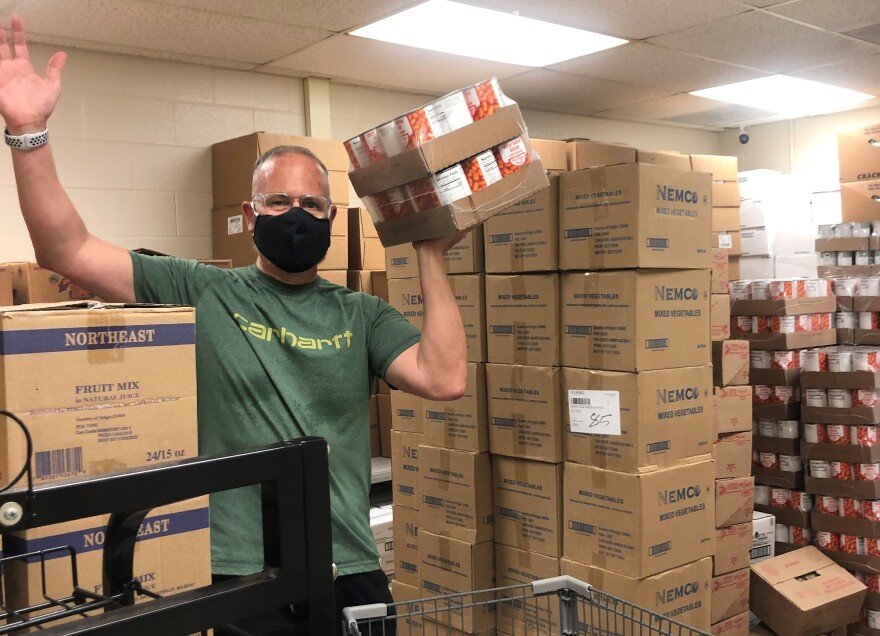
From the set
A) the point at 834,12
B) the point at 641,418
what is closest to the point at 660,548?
the point at 641,418

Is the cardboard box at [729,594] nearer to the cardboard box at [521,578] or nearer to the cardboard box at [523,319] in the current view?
the cardboard box at [521,578]

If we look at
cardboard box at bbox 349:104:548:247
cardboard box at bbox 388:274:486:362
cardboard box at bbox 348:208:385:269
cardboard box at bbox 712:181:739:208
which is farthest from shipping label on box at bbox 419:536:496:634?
cardboard box at bbox 712:181:739:208

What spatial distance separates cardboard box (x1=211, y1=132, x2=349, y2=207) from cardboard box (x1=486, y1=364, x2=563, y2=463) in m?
2.06

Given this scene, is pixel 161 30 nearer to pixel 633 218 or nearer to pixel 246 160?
pixel 246 160

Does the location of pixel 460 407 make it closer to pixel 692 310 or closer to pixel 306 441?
pixel 692 310

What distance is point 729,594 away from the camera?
3377 millimetres

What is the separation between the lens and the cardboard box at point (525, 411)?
2.37m

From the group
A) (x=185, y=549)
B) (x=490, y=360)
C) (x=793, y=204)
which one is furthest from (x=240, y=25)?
(x=793, y=204)

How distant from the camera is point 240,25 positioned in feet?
12.0

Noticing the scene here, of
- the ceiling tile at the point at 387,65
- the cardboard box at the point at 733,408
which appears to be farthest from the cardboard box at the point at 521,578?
the ceiling tile at the point at 387,65

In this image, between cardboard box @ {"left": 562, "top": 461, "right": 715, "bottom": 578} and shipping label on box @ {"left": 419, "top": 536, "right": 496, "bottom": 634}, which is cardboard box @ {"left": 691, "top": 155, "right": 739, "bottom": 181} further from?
shipping label on box @ {"left": 419, "top": 536, "right": 496, "bottom": 634}

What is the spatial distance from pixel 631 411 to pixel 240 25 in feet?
8.36

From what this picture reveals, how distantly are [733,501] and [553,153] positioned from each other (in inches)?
81.7

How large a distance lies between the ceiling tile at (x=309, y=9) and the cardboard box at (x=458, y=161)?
1.94 meters
